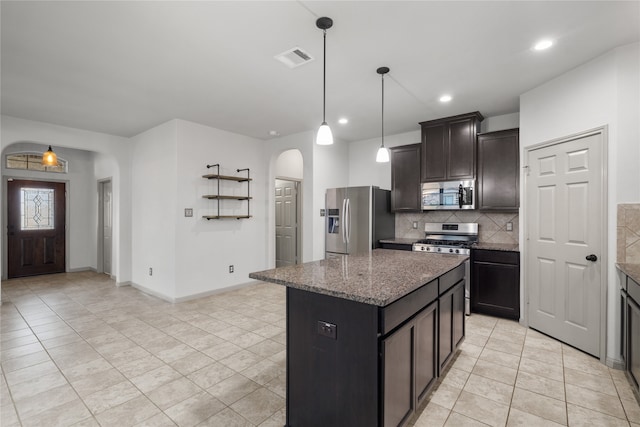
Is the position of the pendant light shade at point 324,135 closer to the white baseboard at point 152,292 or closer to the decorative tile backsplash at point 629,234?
the decorative tile backsplash at point 629,234

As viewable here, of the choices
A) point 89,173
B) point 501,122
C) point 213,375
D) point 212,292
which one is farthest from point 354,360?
point 89,173

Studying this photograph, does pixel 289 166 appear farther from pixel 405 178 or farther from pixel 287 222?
pixel 405 178

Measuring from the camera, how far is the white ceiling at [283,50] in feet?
6.90

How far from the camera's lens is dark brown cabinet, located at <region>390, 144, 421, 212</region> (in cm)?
471

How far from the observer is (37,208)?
20.6ft

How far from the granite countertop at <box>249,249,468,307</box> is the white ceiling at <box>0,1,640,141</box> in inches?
70.6

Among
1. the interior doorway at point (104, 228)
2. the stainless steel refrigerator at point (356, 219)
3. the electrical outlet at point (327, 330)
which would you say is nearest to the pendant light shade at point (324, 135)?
the electrical outlet at point (327, 330)

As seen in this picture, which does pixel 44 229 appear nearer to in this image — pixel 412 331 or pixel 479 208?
pixel 412 331

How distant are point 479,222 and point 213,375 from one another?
397cm

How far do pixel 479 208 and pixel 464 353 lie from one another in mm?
2050

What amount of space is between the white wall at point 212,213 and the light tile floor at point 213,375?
88cm

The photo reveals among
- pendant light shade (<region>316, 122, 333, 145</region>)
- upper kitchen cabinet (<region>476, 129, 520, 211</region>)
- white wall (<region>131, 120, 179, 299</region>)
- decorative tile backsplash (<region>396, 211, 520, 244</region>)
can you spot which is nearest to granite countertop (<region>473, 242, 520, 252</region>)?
decorative tile backsplash (<region>396, 211, 520, 244</region>)

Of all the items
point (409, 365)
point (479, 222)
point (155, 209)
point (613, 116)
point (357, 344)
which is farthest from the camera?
point (155, 209)

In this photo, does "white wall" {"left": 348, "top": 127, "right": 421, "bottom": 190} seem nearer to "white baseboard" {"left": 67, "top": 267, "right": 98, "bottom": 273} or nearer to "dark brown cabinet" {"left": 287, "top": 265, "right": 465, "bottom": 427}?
"dark brown cabinet" {"left": 287, "top": 265, "right": 465, "bottom": 427}
